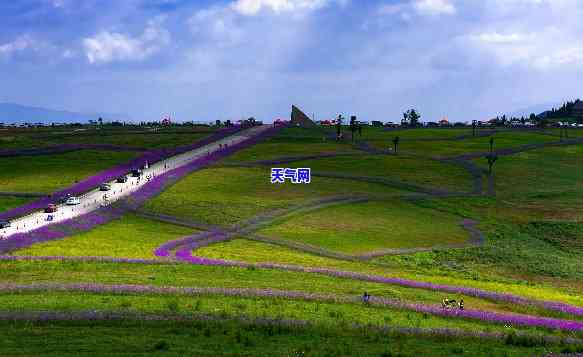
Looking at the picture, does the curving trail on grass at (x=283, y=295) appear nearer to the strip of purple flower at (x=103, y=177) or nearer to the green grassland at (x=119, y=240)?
the green grassland at (x=119, y=240)

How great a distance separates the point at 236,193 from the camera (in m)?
108

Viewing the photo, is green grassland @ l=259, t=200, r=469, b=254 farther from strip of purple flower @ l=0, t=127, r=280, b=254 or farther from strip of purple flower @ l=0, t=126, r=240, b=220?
strip of purple flower @ l=0, t=126, r=240, b=220

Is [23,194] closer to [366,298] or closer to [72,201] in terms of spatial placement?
[72,201]

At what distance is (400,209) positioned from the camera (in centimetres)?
10081

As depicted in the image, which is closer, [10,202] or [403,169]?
[10,202]

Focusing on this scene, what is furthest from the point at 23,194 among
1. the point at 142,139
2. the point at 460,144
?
the point at 460,144

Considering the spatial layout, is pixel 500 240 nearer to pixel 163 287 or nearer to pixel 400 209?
pixel 400 209

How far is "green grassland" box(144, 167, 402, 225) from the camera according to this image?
9219 centimetres

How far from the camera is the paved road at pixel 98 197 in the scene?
3145 inches

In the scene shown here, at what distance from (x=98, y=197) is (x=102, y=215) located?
14590 mm

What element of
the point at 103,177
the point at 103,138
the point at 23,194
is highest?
the point at 103,138

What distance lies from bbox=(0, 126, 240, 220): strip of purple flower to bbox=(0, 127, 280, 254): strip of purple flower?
156 inches

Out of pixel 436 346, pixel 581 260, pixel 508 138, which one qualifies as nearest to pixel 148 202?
pixel 581 260

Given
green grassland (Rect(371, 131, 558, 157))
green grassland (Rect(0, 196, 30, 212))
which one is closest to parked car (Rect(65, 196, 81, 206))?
green grassland (Rect(0, 196, 30, 212))
